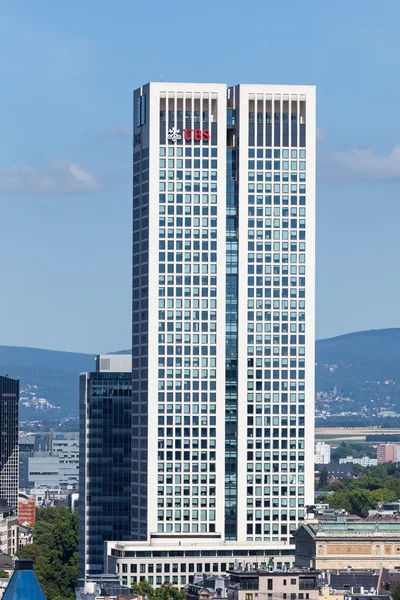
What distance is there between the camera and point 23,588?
613ft

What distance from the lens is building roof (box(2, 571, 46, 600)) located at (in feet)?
609

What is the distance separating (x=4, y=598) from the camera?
191 meters

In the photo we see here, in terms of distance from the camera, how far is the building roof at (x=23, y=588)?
18550 centimetres

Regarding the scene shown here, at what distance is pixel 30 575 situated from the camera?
189500mm

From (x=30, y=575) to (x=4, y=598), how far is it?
11.0 feet
